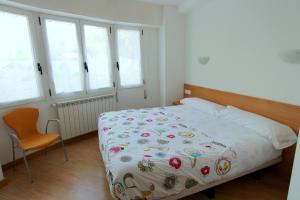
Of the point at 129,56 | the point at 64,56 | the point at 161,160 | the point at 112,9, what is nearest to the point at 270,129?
the point at 161,160

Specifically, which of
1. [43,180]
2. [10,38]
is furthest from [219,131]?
[10,38]

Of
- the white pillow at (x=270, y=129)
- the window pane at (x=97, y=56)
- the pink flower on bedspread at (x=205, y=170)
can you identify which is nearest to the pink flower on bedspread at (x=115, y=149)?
the pink flower on bedspread at (x=205, y=170)

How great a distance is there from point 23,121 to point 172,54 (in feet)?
10.1

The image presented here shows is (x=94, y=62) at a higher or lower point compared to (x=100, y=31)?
lower

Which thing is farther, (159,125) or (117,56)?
(117,56)

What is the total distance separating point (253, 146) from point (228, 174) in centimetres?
44

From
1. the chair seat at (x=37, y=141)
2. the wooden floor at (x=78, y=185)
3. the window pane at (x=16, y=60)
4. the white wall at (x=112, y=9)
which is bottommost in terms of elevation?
the wooden floor at (x=78, y=185)

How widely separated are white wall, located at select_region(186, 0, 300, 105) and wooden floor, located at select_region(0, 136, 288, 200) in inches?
43.0

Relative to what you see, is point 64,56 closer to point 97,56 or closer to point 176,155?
point 97,56

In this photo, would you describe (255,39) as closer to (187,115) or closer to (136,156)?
(187,115)

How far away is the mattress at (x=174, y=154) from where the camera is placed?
1.53m

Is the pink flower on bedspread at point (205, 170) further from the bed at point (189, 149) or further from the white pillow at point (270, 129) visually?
the white pillow at point (270, 129)

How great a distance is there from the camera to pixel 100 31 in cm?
350

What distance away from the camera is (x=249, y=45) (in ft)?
8.38
